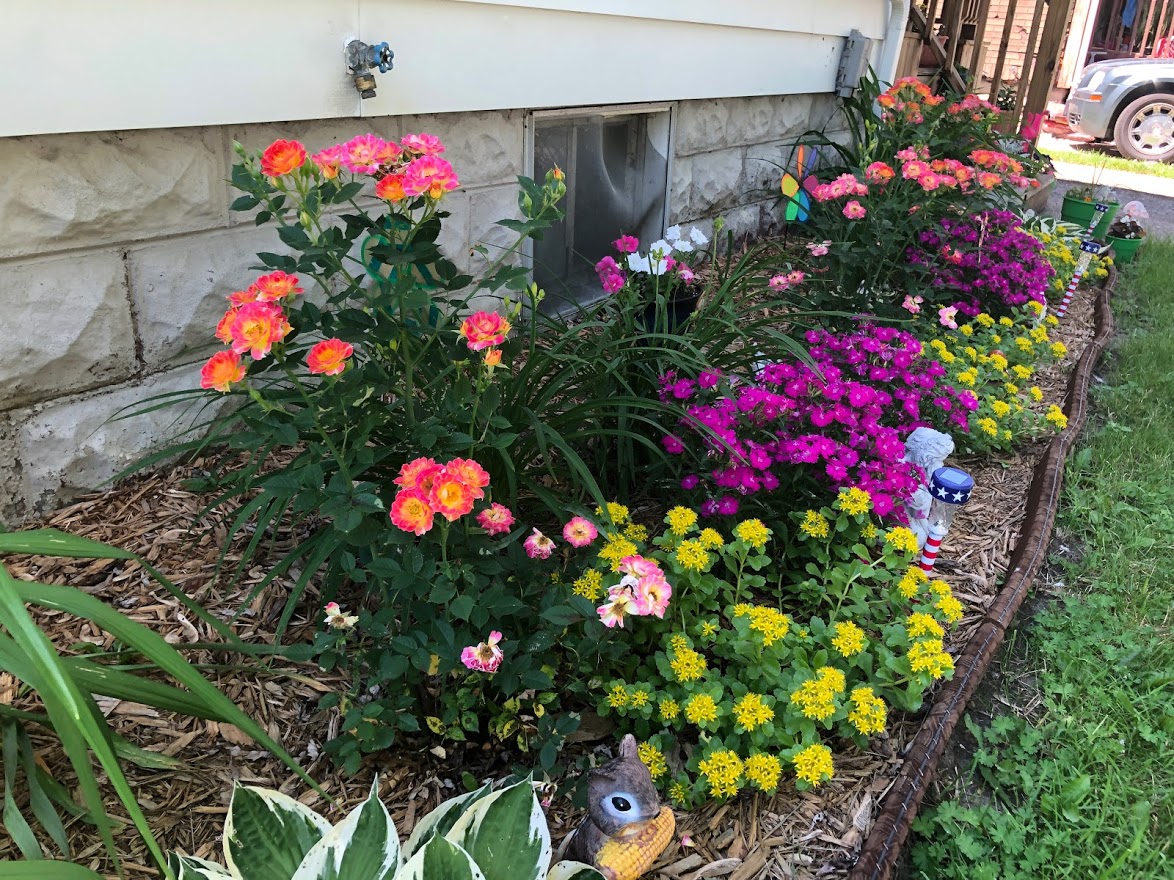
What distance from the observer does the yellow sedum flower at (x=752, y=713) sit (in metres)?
1.54

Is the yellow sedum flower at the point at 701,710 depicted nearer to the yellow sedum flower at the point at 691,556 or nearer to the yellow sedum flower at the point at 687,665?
the yellow sedum flower at the point at 687,665

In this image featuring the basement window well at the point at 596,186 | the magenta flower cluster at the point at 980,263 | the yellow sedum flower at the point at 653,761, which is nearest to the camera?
the yellow sedum flower at the point at 653,761

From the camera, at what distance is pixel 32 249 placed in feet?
6.04

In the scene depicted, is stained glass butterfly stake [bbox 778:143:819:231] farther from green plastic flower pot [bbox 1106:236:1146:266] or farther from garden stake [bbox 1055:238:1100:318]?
green plastic flower pot [bbox 1106:236:1146:266]

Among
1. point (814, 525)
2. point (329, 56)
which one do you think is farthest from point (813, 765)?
point (329, 56)

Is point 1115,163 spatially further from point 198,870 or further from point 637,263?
point 198,870

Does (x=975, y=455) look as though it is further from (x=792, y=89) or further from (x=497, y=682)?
(x=792, y=89)

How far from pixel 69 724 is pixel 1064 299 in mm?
4521

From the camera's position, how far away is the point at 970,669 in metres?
1.85

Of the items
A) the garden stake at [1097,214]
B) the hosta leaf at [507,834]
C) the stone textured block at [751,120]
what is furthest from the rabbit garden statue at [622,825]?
the garden stake at [1097,214]

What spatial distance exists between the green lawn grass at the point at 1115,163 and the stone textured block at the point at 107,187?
33.0ft

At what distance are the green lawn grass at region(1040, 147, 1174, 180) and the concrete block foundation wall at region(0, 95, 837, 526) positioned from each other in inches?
395

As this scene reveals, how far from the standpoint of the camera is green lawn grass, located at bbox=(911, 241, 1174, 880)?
61.2 inches

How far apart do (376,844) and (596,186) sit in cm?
310
